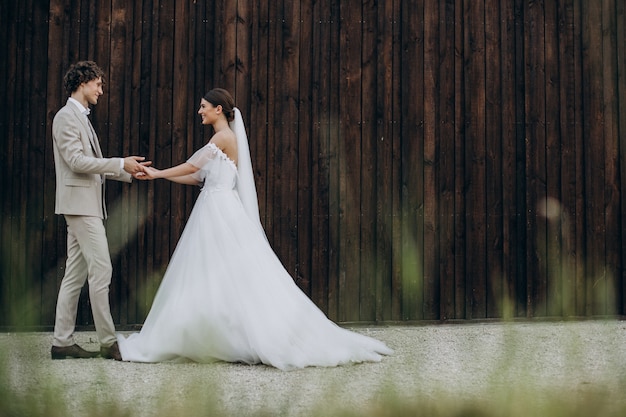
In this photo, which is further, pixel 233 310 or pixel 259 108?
pixel 259 108

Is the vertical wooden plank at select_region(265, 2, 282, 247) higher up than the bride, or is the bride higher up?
the vertical wooden plank at select_region(265, 2, 282, 247)

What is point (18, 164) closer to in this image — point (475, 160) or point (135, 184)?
point (135, 184)

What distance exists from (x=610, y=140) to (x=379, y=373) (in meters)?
3.60

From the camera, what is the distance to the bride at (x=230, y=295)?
4.30 metres

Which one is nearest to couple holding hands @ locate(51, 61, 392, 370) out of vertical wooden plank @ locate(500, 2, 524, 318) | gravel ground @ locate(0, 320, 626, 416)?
gravel ground @ locate(0, 320, 626, 416)

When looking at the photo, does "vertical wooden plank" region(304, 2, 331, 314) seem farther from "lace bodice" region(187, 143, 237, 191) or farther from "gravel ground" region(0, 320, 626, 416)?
"lace bodice" region(187, 143, 237, 191)

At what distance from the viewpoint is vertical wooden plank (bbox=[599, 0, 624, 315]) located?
6.23 meters

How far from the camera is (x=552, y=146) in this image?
621 cm

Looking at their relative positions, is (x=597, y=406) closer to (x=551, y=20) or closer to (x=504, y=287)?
(x=504, y=287)

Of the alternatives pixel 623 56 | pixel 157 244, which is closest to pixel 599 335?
pixel 623 56

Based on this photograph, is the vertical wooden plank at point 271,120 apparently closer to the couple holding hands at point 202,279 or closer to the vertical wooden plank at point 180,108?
the vertical wooden plank at point 180,108

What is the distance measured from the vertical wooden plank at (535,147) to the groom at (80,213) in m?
3.49

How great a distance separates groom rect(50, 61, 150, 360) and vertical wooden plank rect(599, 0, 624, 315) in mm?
4169

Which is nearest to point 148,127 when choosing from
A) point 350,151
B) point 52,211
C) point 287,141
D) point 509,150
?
point 52,211
